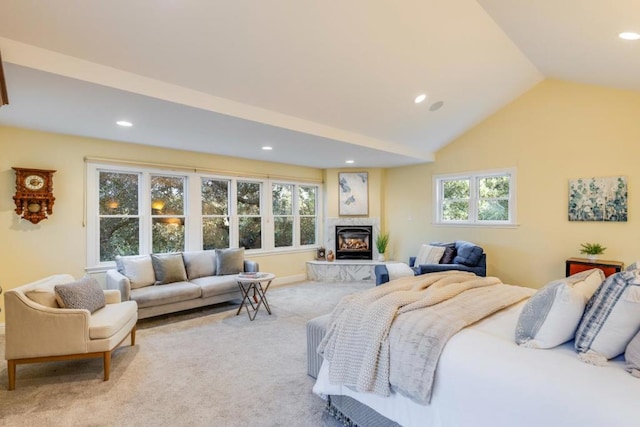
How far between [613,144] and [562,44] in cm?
187

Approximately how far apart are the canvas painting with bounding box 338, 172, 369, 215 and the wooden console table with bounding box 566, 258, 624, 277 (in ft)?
11.9

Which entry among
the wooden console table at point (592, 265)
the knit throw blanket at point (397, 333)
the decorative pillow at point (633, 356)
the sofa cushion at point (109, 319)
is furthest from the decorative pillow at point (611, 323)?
the wooden console table at point (592, 265)

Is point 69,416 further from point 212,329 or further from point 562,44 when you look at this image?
point 562,44

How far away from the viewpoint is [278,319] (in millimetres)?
4281

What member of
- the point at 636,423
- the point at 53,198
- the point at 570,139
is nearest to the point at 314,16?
the point at 636,423

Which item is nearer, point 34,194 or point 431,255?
point 34,194

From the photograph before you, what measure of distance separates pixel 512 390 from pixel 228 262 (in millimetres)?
4298

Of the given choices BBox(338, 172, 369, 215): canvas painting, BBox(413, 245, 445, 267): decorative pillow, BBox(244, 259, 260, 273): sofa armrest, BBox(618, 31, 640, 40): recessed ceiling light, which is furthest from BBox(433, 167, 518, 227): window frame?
BBox(244, 259, 260, 273): sofa armrest

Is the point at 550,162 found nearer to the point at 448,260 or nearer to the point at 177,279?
the point at 448,260

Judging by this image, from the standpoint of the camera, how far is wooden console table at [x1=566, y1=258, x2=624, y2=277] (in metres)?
4.28

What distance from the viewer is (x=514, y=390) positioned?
1403mm

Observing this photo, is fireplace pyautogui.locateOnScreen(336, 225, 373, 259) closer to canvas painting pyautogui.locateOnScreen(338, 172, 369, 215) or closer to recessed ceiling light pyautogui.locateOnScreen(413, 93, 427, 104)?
canvas painting pyautogui.locateOnScreen(338, 172, 369, 215)

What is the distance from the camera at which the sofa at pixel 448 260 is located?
495cm

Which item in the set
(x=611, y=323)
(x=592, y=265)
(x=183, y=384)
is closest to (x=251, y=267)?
(x=183, y=384)
